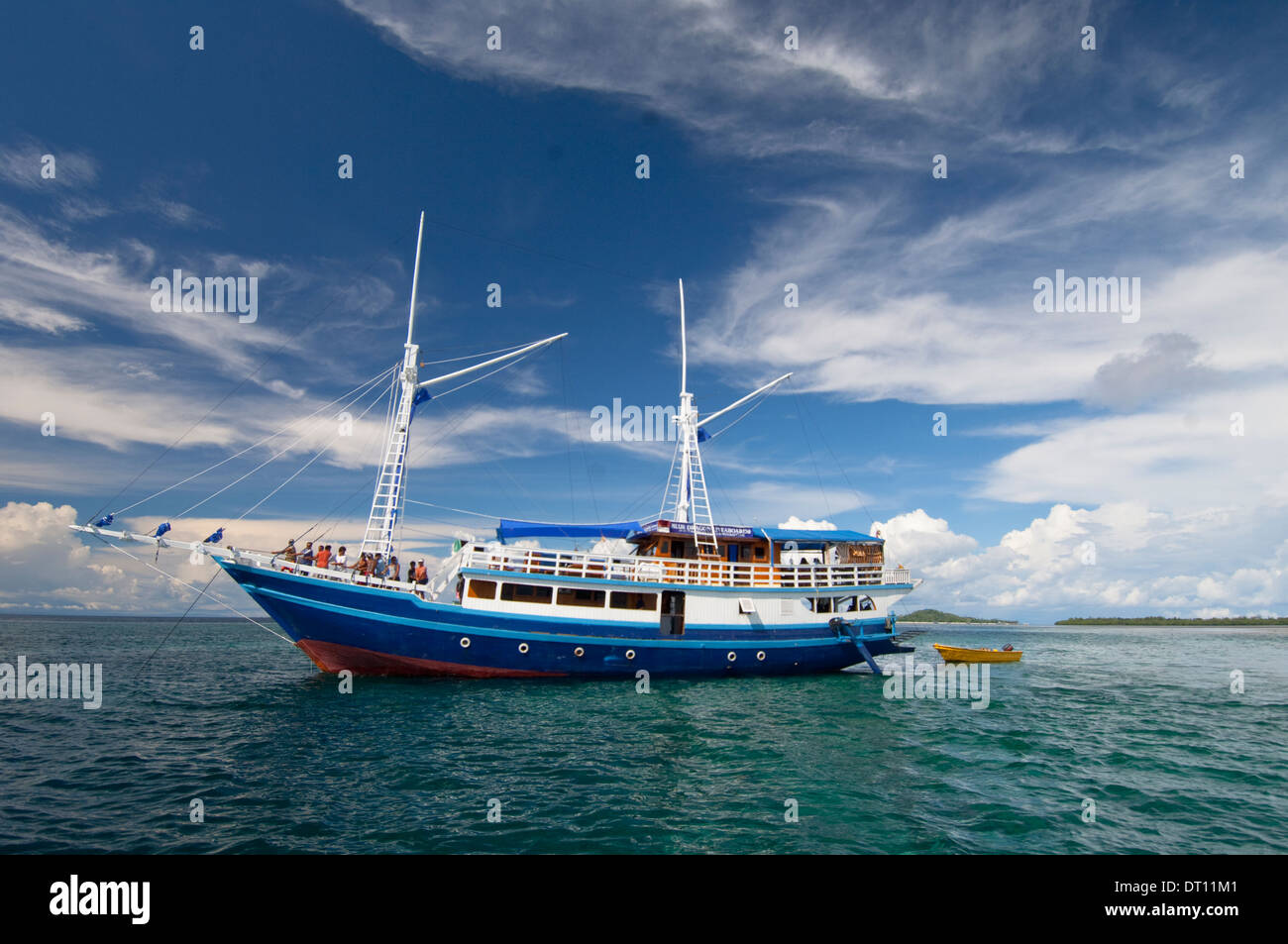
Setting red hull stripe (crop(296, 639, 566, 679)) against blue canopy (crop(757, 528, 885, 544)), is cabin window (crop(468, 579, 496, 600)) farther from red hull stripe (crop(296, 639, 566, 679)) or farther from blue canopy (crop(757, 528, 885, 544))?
blue canopy (crop(757, 528, 885, 544))

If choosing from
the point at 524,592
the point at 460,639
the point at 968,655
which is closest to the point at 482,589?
the point at 524,592

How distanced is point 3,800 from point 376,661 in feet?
38.3

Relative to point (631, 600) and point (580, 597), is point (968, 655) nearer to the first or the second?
point (631, 600)

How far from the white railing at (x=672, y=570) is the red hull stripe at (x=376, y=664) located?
4103 millimetres

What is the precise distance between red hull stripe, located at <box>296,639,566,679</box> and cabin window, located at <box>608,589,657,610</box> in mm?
5195

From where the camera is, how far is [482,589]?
23.4 metres

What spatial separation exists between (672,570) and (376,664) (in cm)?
1295

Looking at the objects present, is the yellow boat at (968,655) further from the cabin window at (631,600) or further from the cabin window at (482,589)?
the cabin window at (482,589)

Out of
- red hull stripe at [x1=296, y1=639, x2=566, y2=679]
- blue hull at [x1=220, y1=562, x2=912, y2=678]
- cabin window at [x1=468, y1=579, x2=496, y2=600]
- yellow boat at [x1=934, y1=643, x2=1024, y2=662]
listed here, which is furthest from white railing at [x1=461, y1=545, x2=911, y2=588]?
yellow boat at [x1=934, y1=643, x2=1024, y2=662]

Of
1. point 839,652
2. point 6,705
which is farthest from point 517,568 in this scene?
point 6,705

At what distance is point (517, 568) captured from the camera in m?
23.5

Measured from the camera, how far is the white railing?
925 inches
